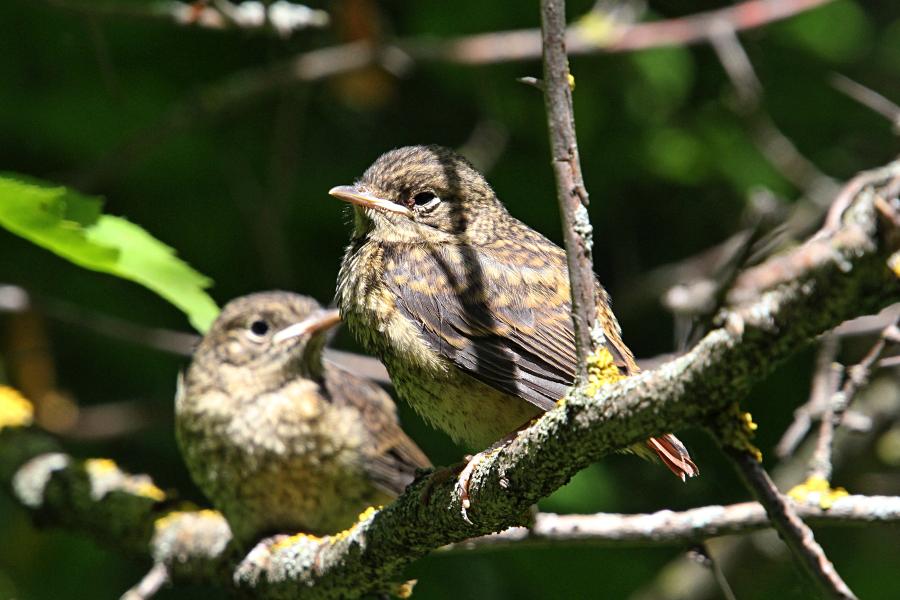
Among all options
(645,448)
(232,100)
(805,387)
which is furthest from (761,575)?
(232,100)

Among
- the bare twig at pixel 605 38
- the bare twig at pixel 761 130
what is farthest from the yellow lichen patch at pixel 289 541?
the bare twig at pixel 761 130

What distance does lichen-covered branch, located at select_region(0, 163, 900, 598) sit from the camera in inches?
64.8

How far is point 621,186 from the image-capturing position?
229 inches

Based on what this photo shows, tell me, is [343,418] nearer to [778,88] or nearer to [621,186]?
[621,186]

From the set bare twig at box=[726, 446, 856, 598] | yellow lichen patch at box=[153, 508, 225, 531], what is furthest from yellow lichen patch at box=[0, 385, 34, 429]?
bare twig at box=[726, 446, 856, 598]

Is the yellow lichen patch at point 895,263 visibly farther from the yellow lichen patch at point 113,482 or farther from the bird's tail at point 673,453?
the yellow lichen patch at point 113,482

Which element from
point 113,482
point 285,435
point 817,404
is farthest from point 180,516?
point 817,404

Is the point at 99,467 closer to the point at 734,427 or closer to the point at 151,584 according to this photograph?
the point at 151,584

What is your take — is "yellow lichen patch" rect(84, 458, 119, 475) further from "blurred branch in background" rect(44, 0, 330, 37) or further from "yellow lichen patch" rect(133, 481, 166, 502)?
"blurred branch in background" rect(44, 0, 330, 37)

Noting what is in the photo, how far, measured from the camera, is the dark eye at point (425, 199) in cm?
386

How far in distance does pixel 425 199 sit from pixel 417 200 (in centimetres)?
3

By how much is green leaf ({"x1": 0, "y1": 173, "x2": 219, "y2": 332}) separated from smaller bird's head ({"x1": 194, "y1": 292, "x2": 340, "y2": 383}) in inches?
47.0

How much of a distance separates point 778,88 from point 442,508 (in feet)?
12.4

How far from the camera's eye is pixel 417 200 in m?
3.87
